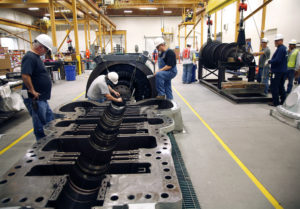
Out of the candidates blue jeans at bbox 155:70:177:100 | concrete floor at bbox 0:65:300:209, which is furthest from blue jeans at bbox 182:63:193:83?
blue jeans at bbox 155:70:177:100

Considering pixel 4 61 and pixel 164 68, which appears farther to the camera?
pixel 4 61

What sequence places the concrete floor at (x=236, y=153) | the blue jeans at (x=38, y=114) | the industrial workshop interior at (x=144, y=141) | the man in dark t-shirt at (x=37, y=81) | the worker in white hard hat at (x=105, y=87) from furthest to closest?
the worker in white hard hat at (x=105, y=87)
the blue jeans at (x=38, y=114)
the man in dark t-shirt at (x=37, y=81)
the concrete floor at (x=236, y=153)
the industrial workshop interior at (x=144, y=141)

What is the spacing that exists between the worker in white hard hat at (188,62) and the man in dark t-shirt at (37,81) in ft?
20.2

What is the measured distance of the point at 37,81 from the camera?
290cm

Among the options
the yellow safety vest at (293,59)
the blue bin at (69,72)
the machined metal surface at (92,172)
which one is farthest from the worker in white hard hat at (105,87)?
the blue bin at (69,72)

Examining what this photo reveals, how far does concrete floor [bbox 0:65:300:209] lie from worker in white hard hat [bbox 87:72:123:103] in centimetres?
123

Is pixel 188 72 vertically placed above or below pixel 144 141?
above

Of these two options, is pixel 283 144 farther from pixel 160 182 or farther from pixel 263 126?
pixel 160 182

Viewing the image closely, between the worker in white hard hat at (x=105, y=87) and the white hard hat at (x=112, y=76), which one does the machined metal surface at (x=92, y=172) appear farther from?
the white hard hat at (x=112, y=76)

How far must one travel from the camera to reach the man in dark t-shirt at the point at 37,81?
8.94 feet

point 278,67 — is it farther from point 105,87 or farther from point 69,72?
point 69,72

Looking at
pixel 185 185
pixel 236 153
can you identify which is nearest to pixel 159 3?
pixel 236 153

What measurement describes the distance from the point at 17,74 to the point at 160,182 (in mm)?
5544

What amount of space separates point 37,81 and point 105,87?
0.94 meters
